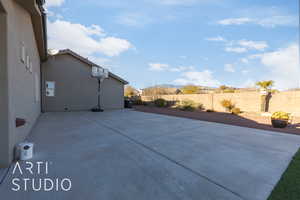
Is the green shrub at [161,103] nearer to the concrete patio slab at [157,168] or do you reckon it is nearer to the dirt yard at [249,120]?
the dirt yard at [249,120]

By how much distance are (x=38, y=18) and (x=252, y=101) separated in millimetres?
15056

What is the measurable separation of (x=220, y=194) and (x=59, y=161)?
2790 millimetres

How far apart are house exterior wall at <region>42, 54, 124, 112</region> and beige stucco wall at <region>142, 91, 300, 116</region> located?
10045mm

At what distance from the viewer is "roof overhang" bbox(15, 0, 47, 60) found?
3.80 meters

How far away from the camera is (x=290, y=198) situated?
1822 millimetres

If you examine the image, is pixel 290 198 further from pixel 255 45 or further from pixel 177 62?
pixel 177 62

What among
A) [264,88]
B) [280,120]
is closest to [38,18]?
[280,120]

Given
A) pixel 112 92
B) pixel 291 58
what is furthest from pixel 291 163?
pixel 291 58

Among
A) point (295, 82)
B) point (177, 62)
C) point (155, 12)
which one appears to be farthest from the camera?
point (177, 62)

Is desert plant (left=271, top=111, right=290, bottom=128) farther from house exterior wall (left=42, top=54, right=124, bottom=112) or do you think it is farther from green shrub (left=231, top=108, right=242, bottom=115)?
house exterior wall (left=42, top=54, right=124, bottom=112)

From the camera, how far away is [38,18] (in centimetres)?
485

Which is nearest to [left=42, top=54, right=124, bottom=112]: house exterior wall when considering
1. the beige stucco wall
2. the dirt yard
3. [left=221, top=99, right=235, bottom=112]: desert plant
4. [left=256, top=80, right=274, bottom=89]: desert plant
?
the dirt yard

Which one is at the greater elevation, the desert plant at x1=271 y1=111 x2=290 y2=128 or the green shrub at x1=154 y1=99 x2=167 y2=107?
the green shrub at x1=154 y1=99 x2=167 y2=107

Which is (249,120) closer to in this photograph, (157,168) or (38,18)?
(157,168)
